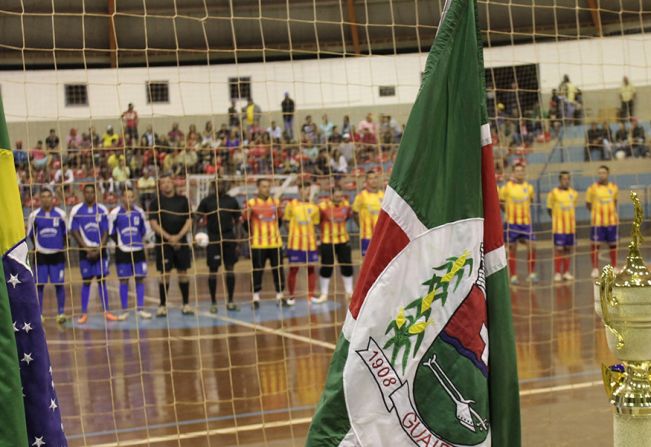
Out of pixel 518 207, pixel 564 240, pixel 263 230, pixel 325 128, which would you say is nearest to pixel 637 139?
pixel 564 240

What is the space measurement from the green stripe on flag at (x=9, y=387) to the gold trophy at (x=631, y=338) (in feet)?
3.96

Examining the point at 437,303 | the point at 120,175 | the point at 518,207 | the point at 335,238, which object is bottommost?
the point at 335,238

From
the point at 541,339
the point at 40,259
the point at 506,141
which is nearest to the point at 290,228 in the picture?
the point at 40,259

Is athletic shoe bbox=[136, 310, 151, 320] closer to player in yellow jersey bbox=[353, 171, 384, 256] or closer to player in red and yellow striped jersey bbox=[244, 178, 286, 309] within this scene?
player in red and yellow striped jersey bbox=[244, 178, 286, 309]

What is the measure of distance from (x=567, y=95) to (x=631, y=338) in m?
17.1

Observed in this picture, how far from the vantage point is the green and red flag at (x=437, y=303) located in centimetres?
198

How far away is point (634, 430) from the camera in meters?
1.79

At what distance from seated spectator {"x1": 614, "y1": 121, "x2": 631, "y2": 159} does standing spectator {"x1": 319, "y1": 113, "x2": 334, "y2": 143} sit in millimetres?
5482

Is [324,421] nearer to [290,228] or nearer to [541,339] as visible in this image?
[541,339]

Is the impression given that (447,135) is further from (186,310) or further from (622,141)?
(622,141)

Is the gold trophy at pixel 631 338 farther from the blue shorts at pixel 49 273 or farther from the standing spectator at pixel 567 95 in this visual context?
the standing spectator at pixel 567 95

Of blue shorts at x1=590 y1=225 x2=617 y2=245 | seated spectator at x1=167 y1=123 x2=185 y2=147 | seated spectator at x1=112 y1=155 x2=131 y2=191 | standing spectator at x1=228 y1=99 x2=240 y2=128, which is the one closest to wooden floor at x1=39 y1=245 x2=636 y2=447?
blue shorts at x1=590 y1=225 x2=617 y2=245

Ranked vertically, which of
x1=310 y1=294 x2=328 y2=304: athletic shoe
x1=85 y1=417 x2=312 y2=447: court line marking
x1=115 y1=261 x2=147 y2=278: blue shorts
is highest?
x1=115 y1=261 x2=147 y2=278: blue shorts

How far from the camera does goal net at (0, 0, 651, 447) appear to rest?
687cm
